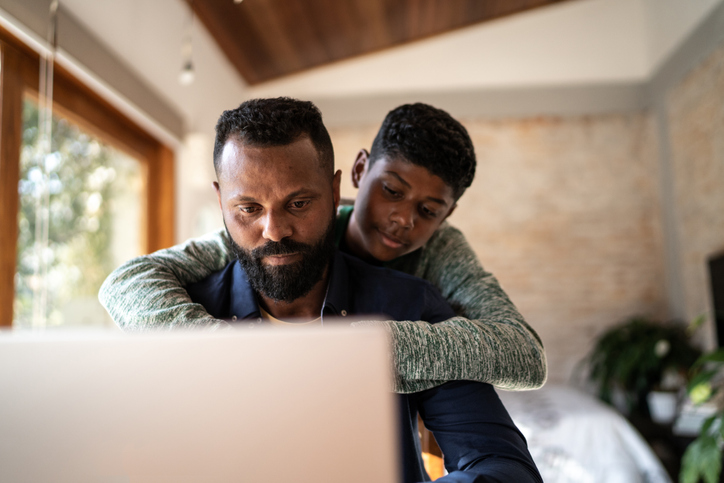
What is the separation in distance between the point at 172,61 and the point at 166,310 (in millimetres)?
3147

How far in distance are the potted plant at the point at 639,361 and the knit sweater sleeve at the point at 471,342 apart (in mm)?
3390

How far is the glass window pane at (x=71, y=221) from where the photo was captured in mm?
2393

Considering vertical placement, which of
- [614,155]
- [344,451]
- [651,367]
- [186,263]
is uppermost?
[614,155]

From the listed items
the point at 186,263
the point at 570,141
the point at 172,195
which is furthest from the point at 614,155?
the point at 186,263

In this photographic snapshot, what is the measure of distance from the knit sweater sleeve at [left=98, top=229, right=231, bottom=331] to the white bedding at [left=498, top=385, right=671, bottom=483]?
1943mm

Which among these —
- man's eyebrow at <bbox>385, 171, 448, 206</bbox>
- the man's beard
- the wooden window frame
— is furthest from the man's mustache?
the wooden window frame

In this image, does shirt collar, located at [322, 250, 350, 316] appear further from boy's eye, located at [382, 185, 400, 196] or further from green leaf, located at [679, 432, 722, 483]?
green leaf, located at [679, 432, 722, 483]

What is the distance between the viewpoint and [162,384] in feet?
1.23

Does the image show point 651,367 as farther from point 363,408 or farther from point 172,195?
point 363,408

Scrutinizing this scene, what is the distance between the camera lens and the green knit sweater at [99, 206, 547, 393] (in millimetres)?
839

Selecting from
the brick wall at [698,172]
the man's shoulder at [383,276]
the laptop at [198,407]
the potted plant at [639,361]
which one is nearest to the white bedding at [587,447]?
the potted plant at [639,361]

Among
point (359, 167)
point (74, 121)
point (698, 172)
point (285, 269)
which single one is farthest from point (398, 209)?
point (698, 172)

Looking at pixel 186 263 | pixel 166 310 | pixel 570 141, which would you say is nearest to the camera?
pixel 166 310

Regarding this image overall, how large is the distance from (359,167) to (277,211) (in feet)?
1.94
